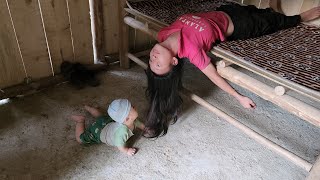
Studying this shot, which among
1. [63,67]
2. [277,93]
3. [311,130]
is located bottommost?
[311,130]

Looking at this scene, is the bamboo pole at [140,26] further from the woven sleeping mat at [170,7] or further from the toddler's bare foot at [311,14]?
the toddler's bare foot at [311,14]

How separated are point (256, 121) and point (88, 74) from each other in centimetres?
104

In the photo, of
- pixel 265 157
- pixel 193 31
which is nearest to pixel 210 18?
pixel 193 31

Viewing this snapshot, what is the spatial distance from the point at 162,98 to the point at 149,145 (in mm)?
236

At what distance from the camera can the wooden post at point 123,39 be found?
173 centimetres

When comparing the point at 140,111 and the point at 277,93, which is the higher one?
the point at 277,93

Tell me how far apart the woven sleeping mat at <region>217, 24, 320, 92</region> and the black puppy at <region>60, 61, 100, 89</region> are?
857mm

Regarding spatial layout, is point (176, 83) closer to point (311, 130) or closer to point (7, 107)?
point (311, 130)

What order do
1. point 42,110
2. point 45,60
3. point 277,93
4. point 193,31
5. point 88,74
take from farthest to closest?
1. point 88,74
2. point 45,60
3. point 42,110
4. point 193,31
5. point 277,93

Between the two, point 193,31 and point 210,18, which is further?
point 210,18

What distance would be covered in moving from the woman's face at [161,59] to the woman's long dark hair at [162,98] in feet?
0.13

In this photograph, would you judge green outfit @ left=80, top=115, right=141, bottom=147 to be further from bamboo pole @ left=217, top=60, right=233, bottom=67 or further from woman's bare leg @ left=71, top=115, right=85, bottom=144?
bamboo pole @ left=217, top=60, right=233, bottom=67

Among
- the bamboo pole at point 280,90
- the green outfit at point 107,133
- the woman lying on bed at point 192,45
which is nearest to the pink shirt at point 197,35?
the woman lying on bed at point 192,45

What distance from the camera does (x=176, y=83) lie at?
4.27ft
